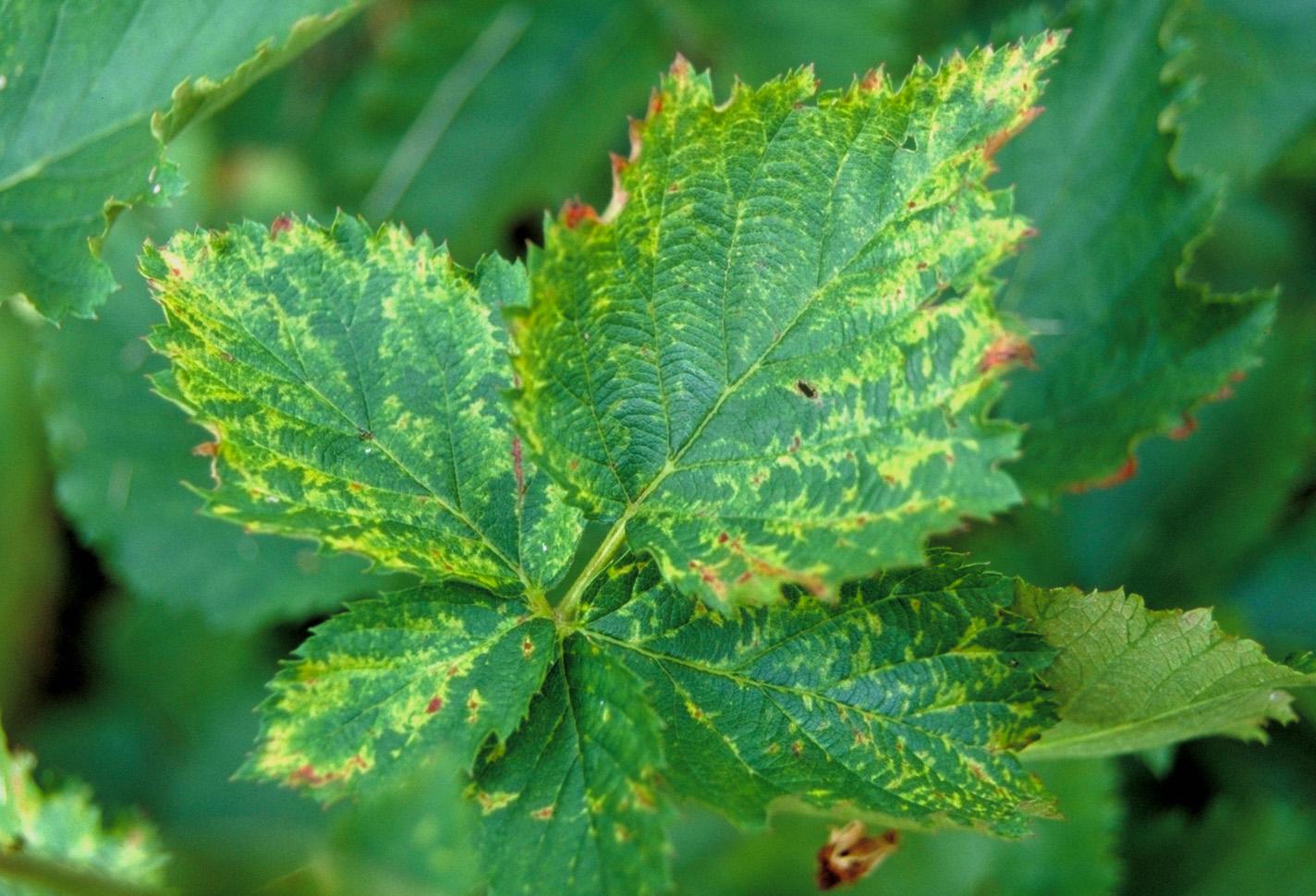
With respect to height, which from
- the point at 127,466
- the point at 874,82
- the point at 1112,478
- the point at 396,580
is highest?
the point at 127,466

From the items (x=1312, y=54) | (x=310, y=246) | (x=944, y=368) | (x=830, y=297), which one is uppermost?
(x=1312, y=54)

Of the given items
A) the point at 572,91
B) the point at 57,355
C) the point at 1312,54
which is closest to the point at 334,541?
the point at 57,355

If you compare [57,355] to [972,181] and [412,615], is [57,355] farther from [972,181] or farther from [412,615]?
[972,181]

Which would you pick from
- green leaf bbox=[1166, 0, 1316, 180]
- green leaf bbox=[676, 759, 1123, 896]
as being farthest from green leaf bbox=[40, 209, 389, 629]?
green leaf bbox=[1166, 0, 1316, 180]

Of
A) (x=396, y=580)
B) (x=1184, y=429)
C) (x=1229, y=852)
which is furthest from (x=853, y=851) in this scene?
(x=1229, y=852)

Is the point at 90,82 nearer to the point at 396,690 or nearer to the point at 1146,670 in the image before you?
the point at 396,690

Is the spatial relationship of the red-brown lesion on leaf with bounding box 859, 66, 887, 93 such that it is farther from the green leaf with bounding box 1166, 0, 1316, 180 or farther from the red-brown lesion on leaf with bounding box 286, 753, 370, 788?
the green leaf with bounding box 1166, 0, 1316, 180
